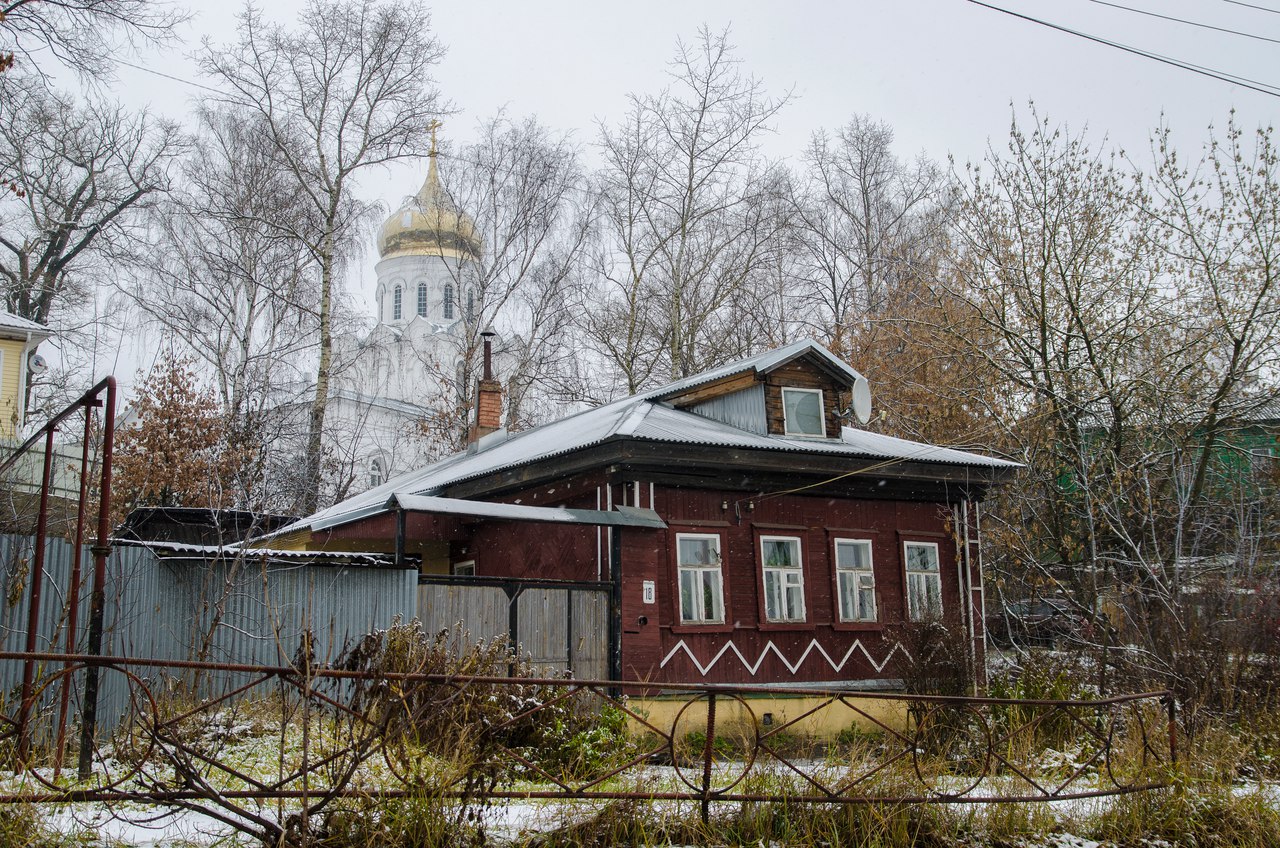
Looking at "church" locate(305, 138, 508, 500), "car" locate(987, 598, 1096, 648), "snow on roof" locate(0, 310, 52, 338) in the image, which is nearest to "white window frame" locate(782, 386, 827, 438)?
"car" locate(987, 598, 1096, 648)

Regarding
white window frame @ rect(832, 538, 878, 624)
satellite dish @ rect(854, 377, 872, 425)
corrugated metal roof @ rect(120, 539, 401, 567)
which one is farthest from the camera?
satellite dish @ rect(854, 377, 872, 425)

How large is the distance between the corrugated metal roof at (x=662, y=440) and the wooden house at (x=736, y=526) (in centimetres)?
5

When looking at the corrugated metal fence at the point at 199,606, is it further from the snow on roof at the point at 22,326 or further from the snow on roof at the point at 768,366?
the snow on roof at the point at 22,326

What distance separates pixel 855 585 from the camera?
51.0ft

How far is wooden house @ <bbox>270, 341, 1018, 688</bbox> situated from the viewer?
44.4ft

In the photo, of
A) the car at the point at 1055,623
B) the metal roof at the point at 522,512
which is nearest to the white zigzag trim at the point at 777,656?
the metal roof at the point at 522,512

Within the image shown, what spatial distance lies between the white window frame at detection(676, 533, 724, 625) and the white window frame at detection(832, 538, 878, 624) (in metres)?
1.97

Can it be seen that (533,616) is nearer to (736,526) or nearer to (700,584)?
(700,584)

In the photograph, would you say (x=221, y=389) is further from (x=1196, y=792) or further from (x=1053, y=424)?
(x=1196, y=792)

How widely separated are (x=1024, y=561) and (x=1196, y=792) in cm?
927

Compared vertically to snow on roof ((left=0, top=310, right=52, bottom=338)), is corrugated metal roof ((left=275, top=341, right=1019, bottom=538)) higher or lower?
lower

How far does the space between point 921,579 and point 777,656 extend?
9.83 feet

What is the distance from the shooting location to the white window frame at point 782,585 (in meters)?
14.7

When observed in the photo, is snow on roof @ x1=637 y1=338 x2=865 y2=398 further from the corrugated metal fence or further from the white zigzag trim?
the corrugated metal fence
